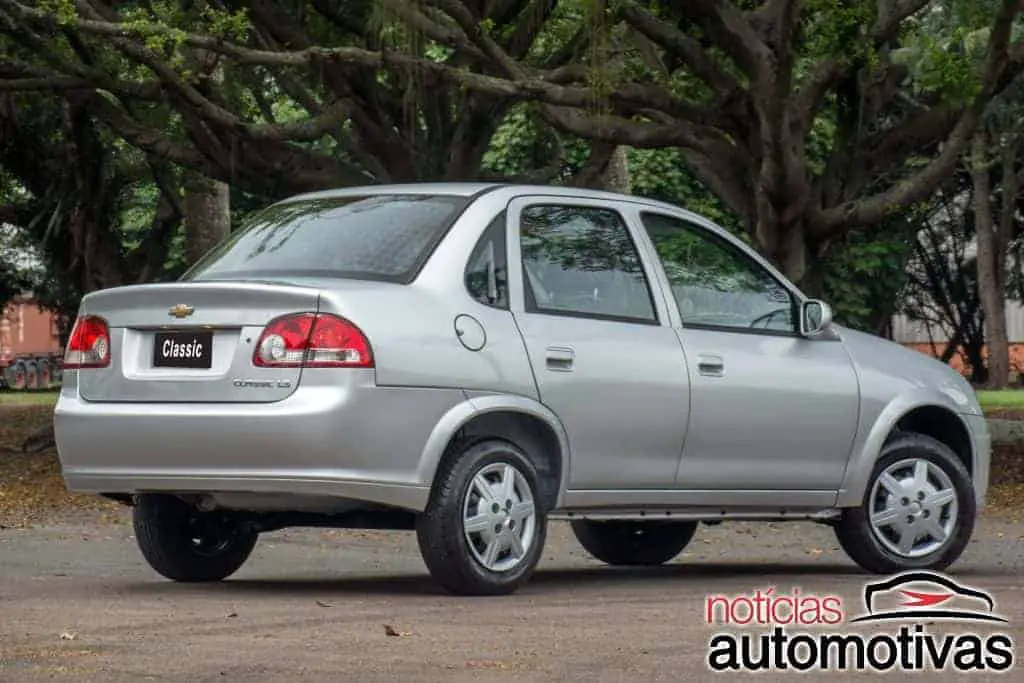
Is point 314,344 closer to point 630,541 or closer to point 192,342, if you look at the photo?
point 192,342

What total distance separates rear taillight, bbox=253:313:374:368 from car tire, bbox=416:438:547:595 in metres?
0.64

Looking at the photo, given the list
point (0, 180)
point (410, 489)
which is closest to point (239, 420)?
point (410, 489)

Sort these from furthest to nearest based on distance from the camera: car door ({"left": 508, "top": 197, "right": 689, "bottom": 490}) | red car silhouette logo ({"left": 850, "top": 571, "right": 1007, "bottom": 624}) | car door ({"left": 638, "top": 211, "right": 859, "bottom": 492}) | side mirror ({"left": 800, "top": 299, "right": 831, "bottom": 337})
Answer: side mirror ({"left": 800, "top": 299, "right": 831, "bottom": 337}), car door ({"left": 638, "top": 211, "right": 859, "bottom": 492}), car door ({"left": 508, "top": 197, "right": 689, "bottom": 490}), red car silhouette logo ({"left": 850, "top": 571, "right": 1007, "bottom": 624})

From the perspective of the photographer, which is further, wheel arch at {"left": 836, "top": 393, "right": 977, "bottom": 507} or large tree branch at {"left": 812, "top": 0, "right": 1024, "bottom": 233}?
large tree branch at {"left": 812, "top": 0, "right": 1024, "bottom": 233}

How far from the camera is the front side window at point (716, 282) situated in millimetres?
11203

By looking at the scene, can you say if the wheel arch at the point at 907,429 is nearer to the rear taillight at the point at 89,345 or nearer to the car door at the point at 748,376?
the car door at the point at 748,376

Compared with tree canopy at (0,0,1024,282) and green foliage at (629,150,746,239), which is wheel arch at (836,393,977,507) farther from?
green foliage at (629,150,746,239)

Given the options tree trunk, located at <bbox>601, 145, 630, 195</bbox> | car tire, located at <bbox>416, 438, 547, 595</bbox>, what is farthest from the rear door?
tree trunk, located at <bbox>601, 145, 630, 195</bbox>

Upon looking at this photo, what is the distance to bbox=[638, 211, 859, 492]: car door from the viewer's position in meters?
11.0

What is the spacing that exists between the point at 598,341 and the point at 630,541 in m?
2.28

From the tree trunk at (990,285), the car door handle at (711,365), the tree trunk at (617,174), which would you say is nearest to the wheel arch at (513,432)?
the car door handle at (711,365)

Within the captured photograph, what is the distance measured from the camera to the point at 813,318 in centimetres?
1136

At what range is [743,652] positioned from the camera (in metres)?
7.86

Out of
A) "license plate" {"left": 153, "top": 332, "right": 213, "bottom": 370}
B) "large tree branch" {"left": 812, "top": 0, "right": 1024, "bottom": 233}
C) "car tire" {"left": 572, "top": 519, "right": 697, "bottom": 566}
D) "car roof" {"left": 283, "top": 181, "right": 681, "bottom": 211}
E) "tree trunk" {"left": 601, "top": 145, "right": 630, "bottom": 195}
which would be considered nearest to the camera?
"license plate" {"left": 153, "top": 332, "right": 213, "bottom": 370}
